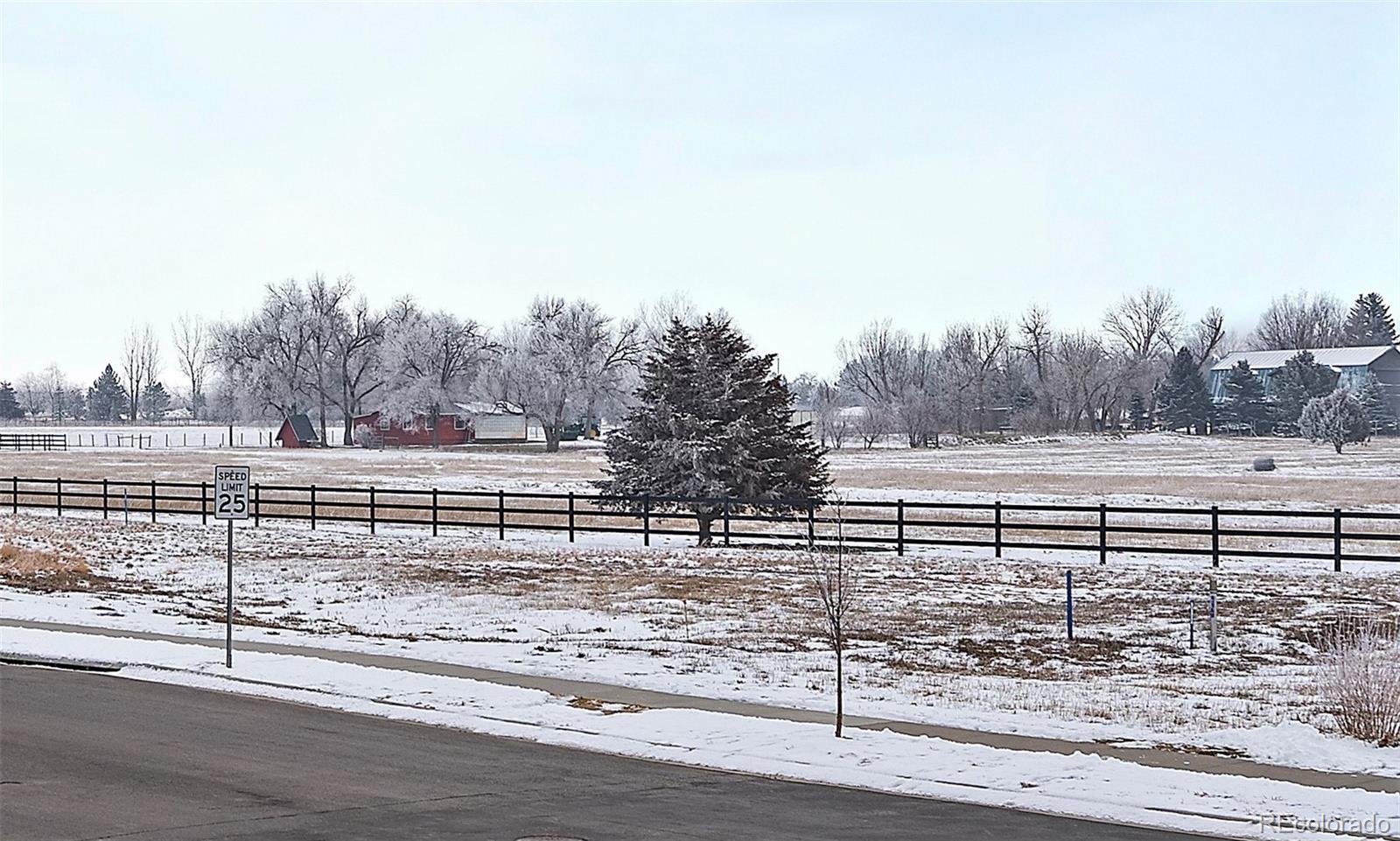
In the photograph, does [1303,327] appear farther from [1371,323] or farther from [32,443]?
[32,443]

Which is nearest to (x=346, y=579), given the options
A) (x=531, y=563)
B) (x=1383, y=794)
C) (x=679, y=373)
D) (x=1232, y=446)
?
(x=531, y=563)

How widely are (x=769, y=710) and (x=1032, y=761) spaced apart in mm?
3350

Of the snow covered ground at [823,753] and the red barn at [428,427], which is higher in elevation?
the red barn at [428,427]

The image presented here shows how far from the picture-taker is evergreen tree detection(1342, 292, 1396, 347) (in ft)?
628

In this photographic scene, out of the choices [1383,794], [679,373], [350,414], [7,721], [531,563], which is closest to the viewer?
[1383,794]

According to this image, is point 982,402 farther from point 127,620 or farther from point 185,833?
point 185,833

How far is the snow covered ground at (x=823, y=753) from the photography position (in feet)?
34.7

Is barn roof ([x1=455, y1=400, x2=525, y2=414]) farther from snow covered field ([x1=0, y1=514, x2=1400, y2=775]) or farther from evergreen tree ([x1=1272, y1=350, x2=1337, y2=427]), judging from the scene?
snow covered field ([x1=0, y1=514, x2=1400, y2=775])

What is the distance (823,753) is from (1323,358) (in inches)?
5862

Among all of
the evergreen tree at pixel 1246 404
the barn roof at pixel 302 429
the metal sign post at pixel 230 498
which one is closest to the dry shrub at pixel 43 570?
the metal sign post at pixel 230 498

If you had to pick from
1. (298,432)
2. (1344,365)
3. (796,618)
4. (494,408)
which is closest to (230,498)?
(796,618)

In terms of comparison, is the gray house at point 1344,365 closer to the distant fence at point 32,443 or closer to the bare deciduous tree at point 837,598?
the distant fence at point 32,443

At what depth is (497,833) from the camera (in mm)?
9484
